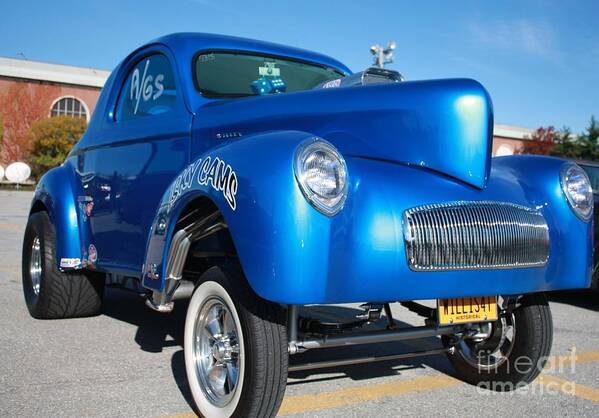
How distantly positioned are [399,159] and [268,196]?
76 cm

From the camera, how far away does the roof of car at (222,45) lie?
4.13 meters

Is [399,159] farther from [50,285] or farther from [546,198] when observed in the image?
[50,285]

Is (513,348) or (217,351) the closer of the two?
(217,351)

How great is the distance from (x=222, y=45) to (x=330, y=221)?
221cm

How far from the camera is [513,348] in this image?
355cm

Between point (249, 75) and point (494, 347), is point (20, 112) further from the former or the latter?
point (494, 347)

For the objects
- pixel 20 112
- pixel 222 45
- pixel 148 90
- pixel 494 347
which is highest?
pixel 20 112

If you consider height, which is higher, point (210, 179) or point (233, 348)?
point (210, 179)

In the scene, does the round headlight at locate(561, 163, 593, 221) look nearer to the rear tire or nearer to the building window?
the rear tire

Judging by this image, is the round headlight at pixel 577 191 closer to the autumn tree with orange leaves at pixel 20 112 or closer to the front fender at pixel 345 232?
the front fender at pixel 345 232

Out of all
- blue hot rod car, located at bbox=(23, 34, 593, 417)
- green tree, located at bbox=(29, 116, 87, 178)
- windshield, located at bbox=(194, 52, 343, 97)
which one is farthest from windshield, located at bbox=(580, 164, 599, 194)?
green tree, located at bbox=(29, 116, 87, 178)

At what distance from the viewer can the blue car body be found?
2469mm

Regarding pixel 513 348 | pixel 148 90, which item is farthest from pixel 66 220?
pixel 513 348

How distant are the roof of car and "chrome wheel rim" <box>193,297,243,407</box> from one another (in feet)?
5.89
